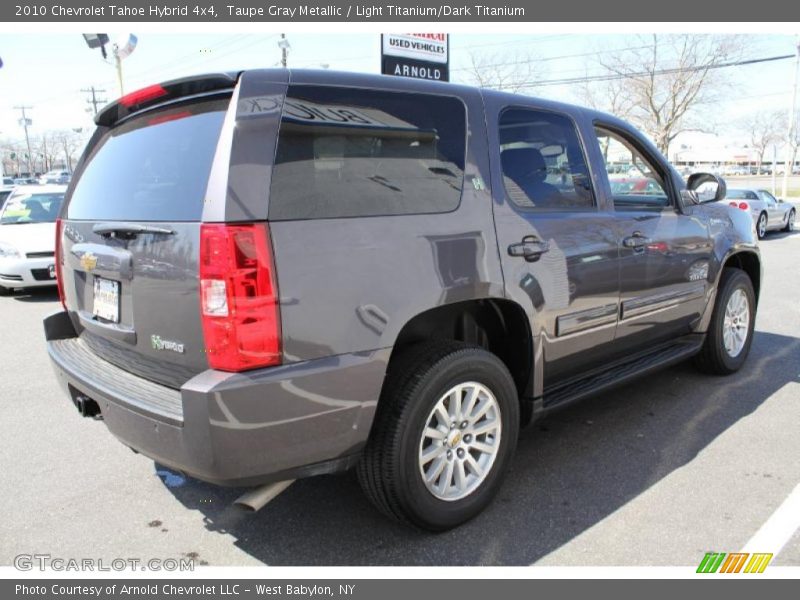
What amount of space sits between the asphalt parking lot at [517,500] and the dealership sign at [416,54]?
19.1 ft

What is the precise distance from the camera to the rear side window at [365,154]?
2.28 m

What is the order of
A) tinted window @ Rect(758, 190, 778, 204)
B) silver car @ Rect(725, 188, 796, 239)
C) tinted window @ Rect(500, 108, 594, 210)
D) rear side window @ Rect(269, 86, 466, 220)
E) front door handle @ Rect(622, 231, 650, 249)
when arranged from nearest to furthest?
rear side window @ Rect(269, 86, 466, 220) → tinted window @ Rect(500, 108, 594, 210) → front door handle @ Rect(622, 231, 650, 249) → silver car @ Rect(725, 188, 796, 239) → tinted window @ Rect(758, 190, 778, 204)

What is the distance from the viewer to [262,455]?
2.23 metres

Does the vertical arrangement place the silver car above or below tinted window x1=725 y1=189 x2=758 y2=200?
below

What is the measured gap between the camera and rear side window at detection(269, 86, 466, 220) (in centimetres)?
228

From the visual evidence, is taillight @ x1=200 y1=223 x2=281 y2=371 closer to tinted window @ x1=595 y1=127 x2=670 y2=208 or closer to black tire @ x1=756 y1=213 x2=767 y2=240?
tinted window @ x1=595 y1=127 x2=670 y2=208

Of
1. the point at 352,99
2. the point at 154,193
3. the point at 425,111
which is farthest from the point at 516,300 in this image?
the point at 154,193

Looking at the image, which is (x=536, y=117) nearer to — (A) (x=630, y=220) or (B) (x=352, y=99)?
(A) (x=630, y=220)

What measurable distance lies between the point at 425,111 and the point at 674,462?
2385 mm

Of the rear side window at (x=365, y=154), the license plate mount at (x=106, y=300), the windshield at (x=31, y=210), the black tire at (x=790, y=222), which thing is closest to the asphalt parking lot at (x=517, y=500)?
the license plate mount at (x=106, y=300)

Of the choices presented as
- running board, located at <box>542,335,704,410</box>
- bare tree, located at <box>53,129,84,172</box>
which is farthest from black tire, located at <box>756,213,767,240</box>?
bare tree, located at <box>53,129,84,172</box>

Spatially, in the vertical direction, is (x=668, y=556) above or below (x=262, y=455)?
below

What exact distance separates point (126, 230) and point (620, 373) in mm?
2834

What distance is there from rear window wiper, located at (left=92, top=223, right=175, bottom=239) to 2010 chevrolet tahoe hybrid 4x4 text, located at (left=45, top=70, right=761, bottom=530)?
0.5 inches
